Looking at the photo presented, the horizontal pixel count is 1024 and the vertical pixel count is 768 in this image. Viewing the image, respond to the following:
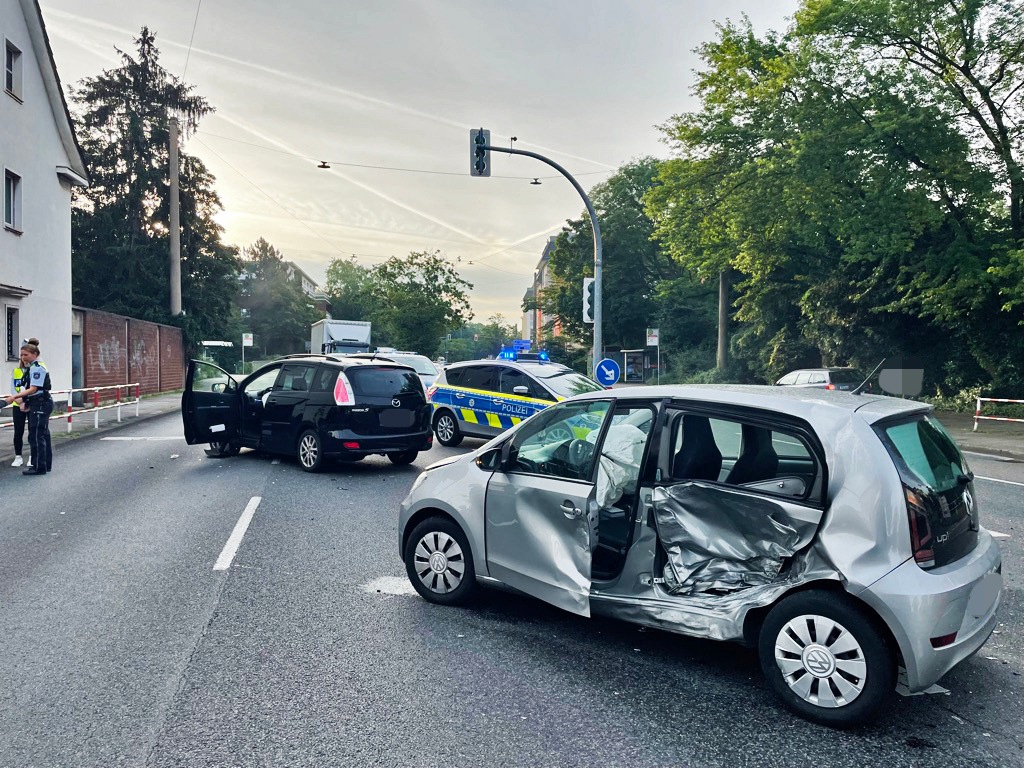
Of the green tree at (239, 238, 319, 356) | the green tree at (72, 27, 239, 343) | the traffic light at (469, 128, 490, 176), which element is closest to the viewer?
the traffic light at (469, 128, 490, 176)

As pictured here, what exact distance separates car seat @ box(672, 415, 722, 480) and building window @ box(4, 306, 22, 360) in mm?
20922

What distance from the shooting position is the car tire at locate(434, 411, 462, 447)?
554 inches

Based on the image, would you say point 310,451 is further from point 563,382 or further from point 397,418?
point 563,382

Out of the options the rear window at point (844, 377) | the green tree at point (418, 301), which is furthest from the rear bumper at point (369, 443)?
the green tree at point (418, 301)

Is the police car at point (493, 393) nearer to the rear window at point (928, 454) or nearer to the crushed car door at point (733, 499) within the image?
the crushed car door at point (733, 499)

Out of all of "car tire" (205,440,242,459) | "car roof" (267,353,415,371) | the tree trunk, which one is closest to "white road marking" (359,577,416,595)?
"car roof" (267,353,415,371)

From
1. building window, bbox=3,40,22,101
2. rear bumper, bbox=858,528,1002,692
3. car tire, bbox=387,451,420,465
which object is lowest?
car tire, bbox=387,451,420,465

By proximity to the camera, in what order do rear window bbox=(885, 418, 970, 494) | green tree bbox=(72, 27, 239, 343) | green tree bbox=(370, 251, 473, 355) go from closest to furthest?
rear window bbox=(885, 418, 970, 494) → green tree bbox=(72, 27, 239, 343) → green tree bbox=(370, 251, 473, 355)

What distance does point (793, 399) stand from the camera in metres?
3.94

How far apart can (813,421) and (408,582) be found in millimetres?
3238

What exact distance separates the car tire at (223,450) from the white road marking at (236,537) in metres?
3.86

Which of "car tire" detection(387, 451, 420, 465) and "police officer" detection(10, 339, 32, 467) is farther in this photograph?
"car tire" detection(387, 451, 420, 465)

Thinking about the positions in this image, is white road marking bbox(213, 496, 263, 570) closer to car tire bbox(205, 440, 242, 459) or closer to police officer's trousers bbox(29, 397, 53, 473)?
car tire bbox(205, 440, 242, 459)

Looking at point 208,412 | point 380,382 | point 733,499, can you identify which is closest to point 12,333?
point 208,412
